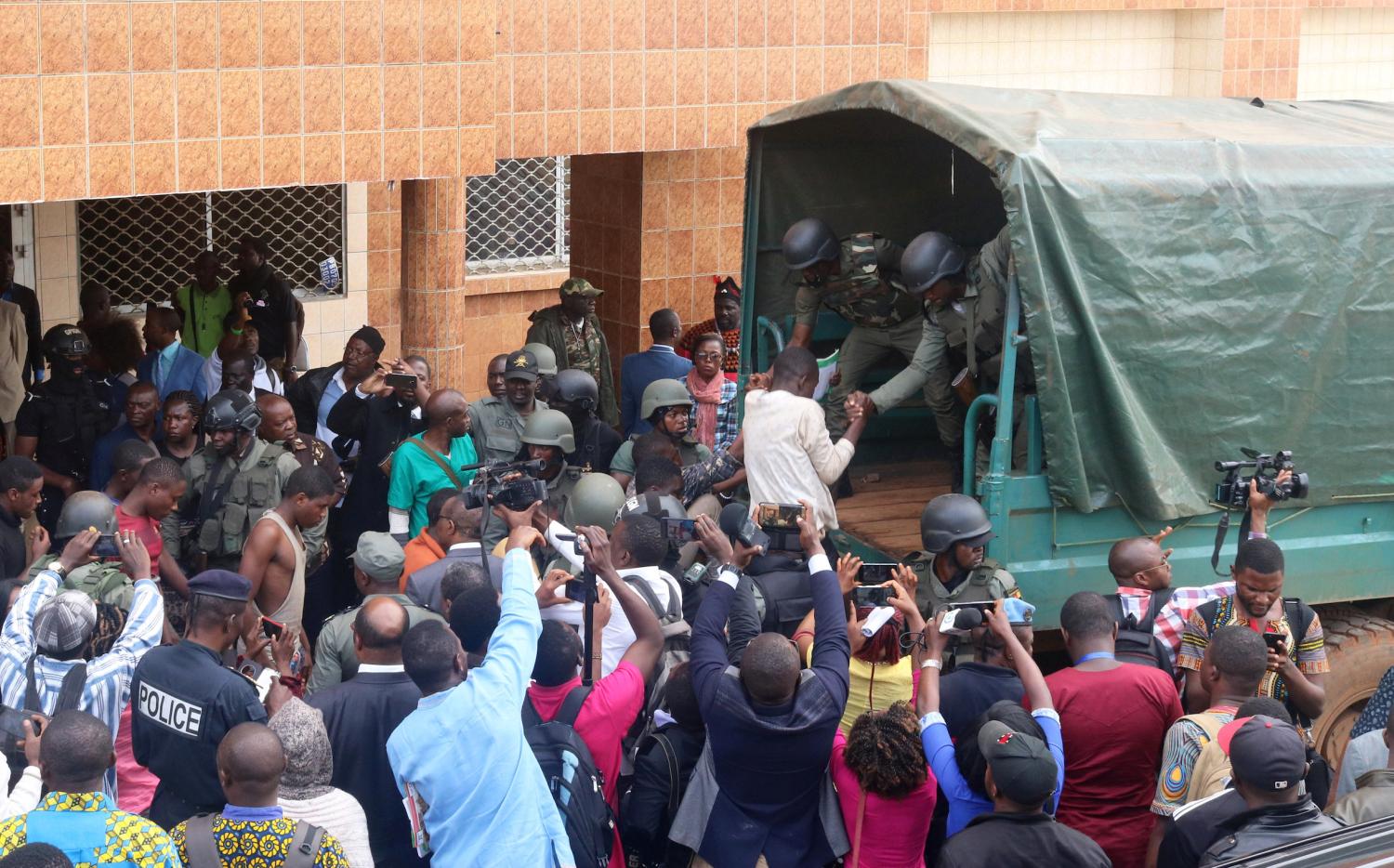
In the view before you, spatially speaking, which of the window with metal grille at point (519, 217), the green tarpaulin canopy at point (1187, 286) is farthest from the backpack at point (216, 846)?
the window with metal grille at point (519, 217)

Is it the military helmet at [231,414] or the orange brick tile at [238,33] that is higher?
the orange brick tile at [238,33]

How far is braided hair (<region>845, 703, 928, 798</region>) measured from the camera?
201 inches

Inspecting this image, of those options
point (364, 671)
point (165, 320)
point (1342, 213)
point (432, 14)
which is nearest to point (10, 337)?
point (165, 320)

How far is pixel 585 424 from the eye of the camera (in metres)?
8.53

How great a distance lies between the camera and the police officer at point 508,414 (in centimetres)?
814

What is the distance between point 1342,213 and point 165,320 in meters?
6.21

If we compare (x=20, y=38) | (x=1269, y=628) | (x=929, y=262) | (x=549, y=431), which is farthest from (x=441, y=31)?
(x=1269, y=628)

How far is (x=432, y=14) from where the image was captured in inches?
369

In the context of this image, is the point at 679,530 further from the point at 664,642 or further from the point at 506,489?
the point at 506,489

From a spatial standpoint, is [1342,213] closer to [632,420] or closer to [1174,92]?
[632,420]

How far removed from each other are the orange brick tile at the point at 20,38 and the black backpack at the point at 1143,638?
552 centimetres

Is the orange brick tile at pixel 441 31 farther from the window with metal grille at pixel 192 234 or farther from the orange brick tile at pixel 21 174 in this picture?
the window with metal grille at pixel 192 234

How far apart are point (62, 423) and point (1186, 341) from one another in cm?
536

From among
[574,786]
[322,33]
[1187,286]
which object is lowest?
[574,786]
